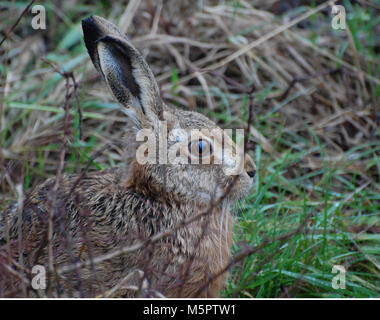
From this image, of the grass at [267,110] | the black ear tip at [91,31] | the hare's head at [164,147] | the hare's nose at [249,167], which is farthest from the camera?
the grass at [267,110]

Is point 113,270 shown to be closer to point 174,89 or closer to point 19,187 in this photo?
point 19,187

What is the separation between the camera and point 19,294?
2904 mm

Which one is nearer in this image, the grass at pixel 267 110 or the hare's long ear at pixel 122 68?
the hare's long ear at pixel 122 68

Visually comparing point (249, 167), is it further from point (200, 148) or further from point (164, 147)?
point (164, 147)

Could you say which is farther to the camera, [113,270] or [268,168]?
[268,168]

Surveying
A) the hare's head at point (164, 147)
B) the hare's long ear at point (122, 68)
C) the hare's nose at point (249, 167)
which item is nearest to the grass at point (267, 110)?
the hare's nose at point (249, 167)

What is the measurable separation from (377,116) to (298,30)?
145 cm

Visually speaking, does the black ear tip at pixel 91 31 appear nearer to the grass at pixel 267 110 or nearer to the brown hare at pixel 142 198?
the brown hare at pixel 142 198

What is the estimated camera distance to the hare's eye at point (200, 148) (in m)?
3.52

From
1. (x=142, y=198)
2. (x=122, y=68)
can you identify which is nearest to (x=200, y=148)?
(x=142, y=198)

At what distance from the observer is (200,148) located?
3521mm

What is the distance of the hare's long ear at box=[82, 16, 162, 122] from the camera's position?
129 inches

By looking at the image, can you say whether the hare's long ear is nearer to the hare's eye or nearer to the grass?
the hare's eye
